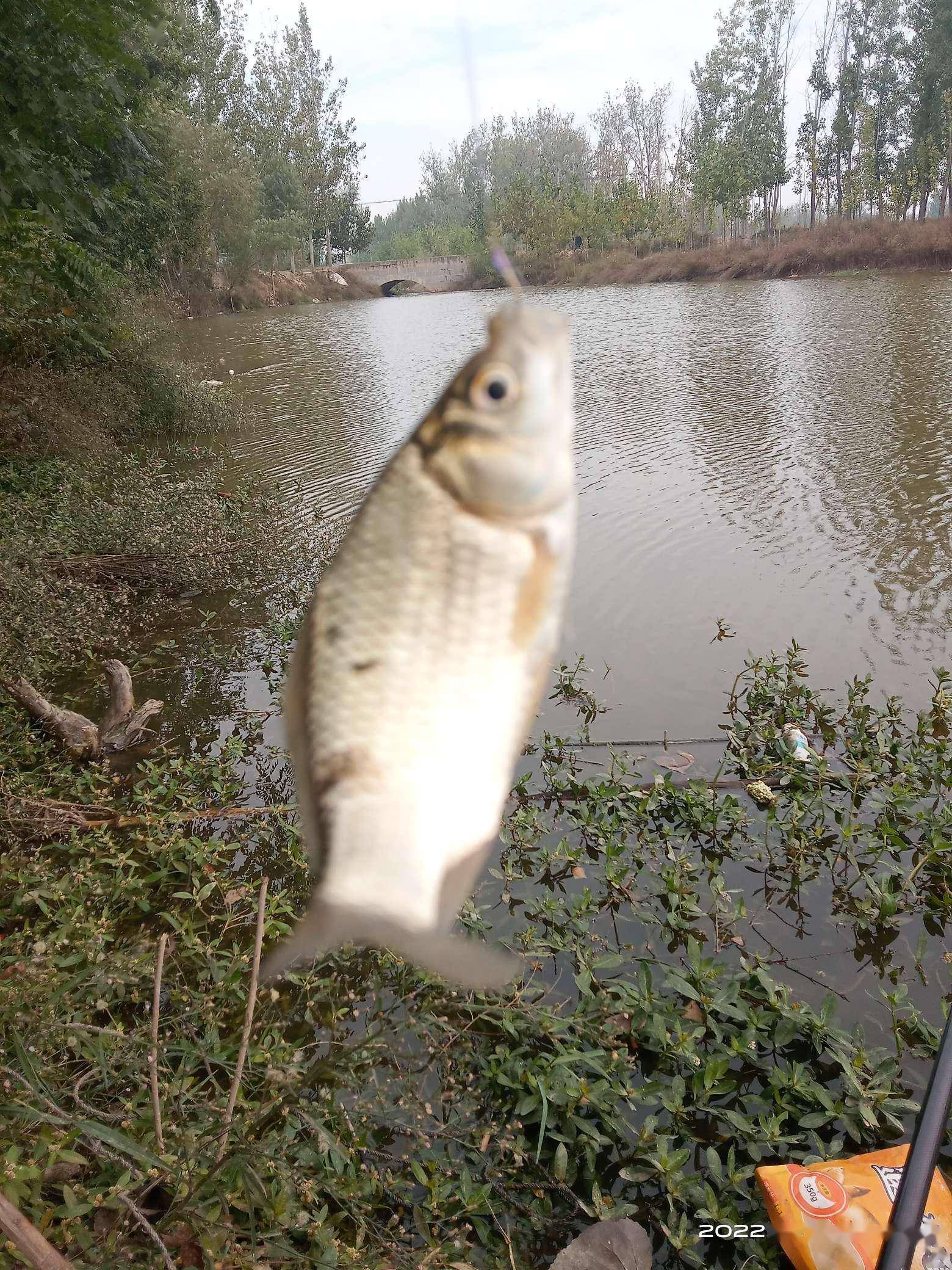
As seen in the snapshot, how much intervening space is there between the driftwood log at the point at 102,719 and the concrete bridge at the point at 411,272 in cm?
2916

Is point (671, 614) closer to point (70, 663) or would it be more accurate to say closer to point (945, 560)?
point (945, 560)

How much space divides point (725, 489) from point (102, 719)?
6.85 m

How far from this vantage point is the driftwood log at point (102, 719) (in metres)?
4.74

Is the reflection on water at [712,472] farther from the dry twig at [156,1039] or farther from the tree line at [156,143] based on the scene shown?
the tree line at [156,143]

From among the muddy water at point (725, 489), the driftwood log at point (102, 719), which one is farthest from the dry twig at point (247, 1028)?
the driftwood log at point (102, 719)

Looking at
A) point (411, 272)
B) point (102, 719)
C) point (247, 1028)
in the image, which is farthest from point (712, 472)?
point (411, 272)

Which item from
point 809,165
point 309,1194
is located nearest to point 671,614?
point 309,1194

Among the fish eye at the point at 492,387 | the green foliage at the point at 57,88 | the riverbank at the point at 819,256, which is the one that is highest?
the riverbank at the point at 819,256

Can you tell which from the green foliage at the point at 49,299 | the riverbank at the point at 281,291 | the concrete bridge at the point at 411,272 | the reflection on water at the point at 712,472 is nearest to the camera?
the reflection on water at the point at 712,472

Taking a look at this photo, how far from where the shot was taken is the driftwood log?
15.6 feet

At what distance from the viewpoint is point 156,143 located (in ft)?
37.6

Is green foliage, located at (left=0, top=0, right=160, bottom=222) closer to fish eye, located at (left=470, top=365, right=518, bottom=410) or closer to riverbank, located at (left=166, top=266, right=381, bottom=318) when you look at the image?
fish eye, located at (left=470, top=365, right=518, bottom=410)

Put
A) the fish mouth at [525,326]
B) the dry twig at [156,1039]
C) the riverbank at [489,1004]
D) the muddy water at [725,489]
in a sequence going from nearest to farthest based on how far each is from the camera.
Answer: the fish mouth at [525,326] → the dry twig at [156,1039] → the riverbank at [489,1004] → the muddy water at [725,489]

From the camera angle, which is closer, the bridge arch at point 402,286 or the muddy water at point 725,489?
the muddy water at point 725,489
